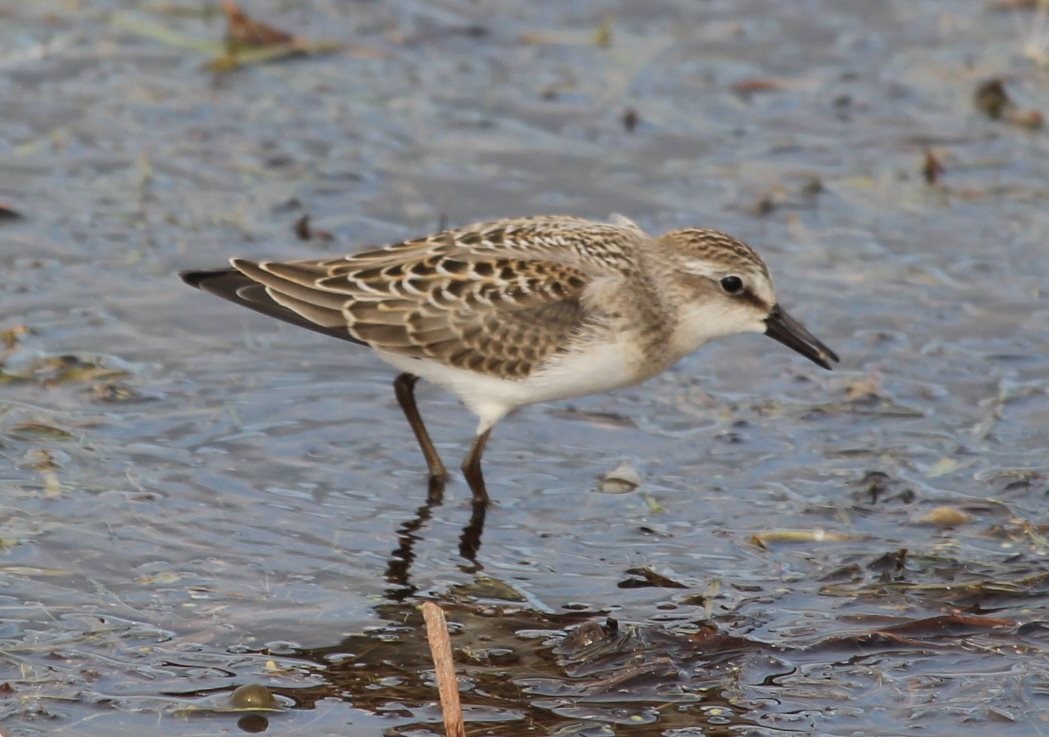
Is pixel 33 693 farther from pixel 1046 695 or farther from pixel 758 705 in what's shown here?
Answer: pixel 1046 695

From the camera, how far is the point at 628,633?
7.44 metres

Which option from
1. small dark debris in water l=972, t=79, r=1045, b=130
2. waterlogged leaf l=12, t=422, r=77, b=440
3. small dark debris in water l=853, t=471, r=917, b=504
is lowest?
waterlogged leaf l=12, t=422, r=77, b=440

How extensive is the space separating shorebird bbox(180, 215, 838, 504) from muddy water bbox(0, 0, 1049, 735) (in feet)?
2.11

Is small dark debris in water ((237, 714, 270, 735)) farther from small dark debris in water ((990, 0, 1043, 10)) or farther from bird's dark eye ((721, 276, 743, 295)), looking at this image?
small dark debris in water ((990, 0, 1043, 10))

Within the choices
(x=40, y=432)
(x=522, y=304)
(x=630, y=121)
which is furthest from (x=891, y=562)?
(x=630, y=121)

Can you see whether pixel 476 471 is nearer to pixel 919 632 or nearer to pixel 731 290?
pixel 731 290

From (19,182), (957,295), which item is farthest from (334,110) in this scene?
(957,295)

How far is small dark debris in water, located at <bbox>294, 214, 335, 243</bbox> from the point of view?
11.4 m

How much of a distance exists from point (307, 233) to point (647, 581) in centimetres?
424

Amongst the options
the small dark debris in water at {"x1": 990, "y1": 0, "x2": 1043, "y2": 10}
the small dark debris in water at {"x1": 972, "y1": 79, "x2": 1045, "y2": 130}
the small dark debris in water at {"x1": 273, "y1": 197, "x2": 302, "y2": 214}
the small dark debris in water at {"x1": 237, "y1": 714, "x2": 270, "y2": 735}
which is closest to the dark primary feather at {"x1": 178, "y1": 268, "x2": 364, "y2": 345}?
the small dark debris in water at {"x1": 237, "y1": 714, "x2": 270, "y2": 735}

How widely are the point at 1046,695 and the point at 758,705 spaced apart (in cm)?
117

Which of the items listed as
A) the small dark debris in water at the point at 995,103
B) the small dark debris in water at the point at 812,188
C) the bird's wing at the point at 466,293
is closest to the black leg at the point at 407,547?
the bird's wing at the point at 466,293

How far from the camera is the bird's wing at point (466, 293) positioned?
28.5 feet

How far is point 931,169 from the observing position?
40.7 ft
